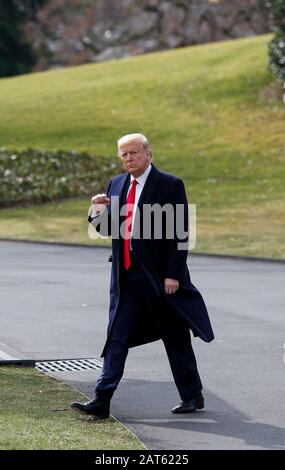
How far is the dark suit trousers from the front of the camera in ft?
27.0

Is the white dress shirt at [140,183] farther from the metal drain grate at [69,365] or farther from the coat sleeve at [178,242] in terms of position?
the metal drain grate at [69,365]

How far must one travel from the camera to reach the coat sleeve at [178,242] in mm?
8172

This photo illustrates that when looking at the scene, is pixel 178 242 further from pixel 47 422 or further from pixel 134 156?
pixel 47 422

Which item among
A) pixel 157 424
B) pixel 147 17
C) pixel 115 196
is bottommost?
pixel 157 424

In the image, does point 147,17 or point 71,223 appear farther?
point 147,17

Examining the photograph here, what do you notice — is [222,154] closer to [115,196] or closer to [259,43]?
[259,43]

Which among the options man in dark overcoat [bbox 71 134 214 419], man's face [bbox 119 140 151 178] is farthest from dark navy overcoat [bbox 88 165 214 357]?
man's face [bbox 119 140 151 178]

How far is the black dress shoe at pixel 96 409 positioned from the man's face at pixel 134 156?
4.97ft

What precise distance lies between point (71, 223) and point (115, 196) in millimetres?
16882

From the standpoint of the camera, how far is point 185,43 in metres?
68.1

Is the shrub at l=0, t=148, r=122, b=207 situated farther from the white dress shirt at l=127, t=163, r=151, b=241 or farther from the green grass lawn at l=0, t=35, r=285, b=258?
the white dress shirt at l=127, t=163, r=151, b=241

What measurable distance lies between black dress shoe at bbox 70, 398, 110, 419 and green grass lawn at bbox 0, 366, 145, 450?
5 cm

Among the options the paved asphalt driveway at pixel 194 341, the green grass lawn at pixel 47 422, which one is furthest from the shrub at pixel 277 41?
the green grass lawn at pixel 47 422

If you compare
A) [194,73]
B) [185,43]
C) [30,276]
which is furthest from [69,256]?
[185,43]
